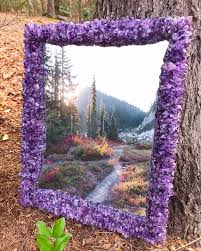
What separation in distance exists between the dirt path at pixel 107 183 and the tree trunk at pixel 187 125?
397 mm

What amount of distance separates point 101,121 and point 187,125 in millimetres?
576

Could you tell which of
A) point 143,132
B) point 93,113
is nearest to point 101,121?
point 93,113

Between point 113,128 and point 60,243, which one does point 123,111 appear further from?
point 60,243

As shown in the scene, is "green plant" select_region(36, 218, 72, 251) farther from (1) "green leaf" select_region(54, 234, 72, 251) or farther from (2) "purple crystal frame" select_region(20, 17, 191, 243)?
(2) "purple crystal frame" select_region(20, 17, 191, 243)

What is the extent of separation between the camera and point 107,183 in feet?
10.6

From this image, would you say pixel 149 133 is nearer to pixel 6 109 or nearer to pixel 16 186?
pixel 16 186

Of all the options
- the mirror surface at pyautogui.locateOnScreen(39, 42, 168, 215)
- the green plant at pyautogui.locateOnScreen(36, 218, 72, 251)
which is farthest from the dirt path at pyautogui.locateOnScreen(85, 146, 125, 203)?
the green plant at pyautogui.locateOnScreen(36, 218, 72, 251)

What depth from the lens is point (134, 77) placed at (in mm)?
2992

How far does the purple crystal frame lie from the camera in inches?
108

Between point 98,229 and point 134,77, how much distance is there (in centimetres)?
110

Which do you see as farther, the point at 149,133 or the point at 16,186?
the point at 16,186

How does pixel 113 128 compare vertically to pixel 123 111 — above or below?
below

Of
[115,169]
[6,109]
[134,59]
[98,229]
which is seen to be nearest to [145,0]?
[134,59]

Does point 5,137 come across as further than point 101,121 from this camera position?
Yes
